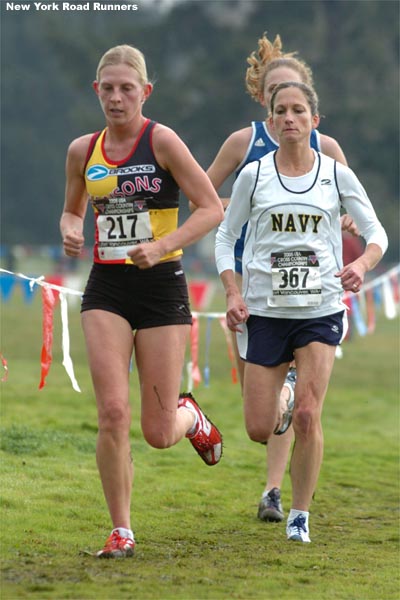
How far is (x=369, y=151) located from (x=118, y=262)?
46553 mm

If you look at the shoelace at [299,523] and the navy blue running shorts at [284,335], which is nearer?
the navy blue running shorts at [284,335]

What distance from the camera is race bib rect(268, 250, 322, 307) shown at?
19.9 ft

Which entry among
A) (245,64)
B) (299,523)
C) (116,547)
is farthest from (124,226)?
(245,64)

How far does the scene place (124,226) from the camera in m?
5.61

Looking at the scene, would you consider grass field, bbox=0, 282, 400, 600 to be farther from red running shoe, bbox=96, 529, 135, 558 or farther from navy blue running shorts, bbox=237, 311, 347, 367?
navy blue running shorts, bbox=237, 311, 347, 367

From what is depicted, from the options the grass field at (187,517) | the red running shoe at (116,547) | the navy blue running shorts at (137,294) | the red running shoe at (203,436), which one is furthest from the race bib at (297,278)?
the red running shoe at (116,547)

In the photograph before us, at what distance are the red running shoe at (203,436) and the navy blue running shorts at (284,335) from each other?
410 millimetres

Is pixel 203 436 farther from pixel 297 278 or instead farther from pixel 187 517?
pixel 297 278

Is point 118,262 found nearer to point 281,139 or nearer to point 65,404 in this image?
point 281,139

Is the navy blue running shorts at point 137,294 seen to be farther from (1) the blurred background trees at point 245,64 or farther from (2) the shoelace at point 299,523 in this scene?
(1) the blurred background trees at point 245,64

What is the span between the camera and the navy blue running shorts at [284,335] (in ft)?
20.0

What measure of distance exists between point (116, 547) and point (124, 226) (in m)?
1.36

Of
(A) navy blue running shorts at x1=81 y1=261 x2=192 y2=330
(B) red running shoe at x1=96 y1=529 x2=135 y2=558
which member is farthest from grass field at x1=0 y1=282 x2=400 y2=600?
(A) navy blue running shorts at x1=81 y1=261 x2=192 y2=330

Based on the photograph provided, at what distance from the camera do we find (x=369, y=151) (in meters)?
51.3
